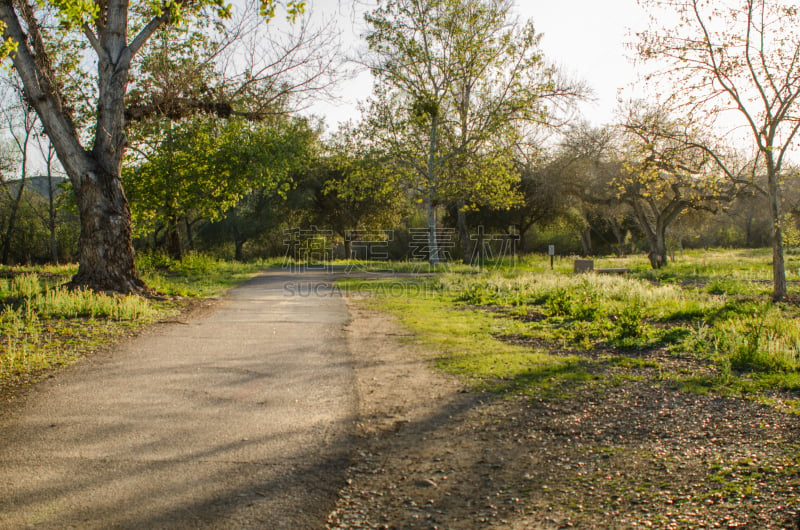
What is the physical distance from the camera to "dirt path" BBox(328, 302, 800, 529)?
10.2 ft

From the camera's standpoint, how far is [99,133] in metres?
12.3

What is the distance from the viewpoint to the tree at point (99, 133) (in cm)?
1154

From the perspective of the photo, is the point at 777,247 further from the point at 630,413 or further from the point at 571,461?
the point at 571,461

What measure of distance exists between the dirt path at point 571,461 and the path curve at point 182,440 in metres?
0.34

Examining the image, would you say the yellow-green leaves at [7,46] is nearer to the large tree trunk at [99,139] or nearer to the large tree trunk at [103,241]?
the large tree trunk at [99,139]

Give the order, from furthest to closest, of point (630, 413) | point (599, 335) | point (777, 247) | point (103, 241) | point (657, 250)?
point (657, 250), point (777, 247), point (103, 241), point (599, 335), point (630, 413)

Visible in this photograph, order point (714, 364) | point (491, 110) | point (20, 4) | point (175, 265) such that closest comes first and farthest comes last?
point (714, 364)
point (20, 4)
point (175, 265)
point (491, 110)

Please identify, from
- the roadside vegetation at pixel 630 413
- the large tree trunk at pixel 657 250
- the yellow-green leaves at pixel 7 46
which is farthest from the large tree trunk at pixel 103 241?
the large tree trunk at pixel 657 250

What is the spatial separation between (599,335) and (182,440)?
245 inches

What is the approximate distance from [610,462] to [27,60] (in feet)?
41.0

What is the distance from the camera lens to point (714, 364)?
6680mm

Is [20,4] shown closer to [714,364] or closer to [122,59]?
[122,59]

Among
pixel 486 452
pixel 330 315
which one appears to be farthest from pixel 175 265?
pixel 486 452

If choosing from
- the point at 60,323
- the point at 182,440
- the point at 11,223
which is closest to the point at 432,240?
the point at 60,323
